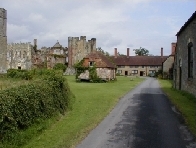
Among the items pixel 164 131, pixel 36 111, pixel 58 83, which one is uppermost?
pixel 58 83

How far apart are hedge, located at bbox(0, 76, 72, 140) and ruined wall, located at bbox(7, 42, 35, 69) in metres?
49.3

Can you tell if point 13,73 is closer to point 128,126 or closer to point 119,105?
point 119,105

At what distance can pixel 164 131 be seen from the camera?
35.2ft

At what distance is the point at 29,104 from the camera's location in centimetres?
1019

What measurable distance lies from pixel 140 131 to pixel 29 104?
15.7ft

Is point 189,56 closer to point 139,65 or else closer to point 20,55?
point 20,55

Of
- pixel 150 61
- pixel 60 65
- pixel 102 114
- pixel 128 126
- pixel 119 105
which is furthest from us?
pixel 150 61

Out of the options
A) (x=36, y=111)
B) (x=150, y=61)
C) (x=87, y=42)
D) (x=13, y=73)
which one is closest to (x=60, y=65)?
(x=87, y=42)

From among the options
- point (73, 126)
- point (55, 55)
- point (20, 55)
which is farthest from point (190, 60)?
point (55, 55)

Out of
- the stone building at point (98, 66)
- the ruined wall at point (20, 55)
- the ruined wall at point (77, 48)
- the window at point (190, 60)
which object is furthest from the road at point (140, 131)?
the ruined wall at point (77, 48)

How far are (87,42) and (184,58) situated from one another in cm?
4858

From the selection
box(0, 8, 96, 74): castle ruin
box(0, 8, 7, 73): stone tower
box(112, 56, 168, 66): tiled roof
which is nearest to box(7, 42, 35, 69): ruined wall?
box(0, 8, 96, 74): castle ruin

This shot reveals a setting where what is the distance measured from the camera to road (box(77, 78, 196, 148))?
903cm

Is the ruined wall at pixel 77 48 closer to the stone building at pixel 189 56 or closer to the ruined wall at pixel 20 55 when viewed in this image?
the ruined wall at pixel 20 55
